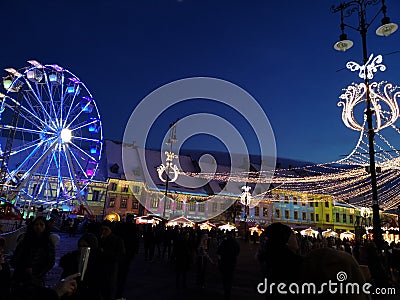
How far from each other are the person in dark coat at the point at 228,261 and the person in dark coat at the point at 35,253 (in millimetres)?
4600

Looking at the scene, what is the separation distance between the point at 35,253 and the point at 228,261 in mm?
4912

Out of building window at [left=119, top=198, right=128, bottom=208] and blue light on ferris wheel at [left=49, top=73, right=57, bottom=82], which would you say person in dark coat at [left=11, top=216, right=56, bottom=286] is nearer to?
blue light on ferris wheel at [left=49, top=73, right=57, bottom=82]

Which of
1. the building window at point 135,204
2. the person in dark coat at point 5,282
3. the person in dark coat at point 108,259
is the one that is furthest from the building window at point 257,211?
the person in dark coat at point 5,282

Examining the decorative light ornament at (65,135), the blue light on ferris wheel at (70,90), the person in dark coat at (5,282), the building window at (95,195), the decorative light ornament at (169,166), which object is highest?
the blue light on ferris wheel at (70,90)

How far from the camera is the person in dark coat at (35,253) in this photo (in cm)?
482

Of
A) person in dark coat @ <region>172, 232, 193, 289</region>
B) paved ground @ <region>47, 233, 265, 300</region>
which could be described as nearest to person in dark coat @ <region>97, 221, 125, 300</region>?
paved ground @ <region>47, 233, 265, 300</region>

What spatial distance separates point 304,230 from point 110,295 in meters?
40.9

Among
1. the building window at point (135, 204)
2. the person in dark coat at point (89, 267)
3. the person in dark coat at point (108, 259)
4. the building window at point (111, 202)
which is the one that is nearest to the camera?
the person in dark coat at point (89, 267)

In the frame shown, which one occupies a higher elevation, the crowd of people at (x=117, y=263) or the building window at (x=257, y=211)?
the building window at (x=257, y=211)

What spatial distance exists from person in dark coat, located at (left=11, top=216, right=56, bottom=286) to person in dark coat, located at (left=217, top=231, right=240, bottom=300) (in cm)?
460

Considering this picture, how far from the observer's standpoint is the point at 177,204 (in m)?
56.1

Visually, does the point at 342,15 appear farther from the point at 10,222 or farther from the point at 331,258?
the point at 10,222

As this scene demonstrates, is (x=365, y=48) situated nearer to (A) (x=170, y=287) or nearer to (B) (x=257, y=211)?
(A) (x=170, y=287)

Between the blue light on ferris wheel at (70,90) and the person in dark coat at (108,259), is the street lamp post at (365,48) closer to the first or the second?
the person in dark coat at (108,259)
